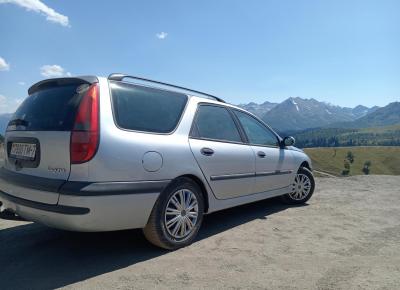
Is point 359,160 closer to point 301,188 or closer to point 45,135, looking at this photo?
point 301,188

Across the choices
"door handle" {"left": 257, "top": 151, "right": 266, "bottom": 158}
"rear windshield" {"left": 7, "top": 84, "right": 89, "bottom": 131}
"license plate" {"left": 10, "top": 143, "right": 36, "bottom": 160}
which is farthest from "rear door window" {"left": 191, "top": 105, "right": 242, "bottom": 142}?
"license plate" {"left": 10, "top": 143, "right": 36, "bottom": 160}

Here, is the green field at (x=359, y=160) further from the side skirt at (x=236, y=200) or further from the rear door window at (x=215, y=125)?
the rear door window at (x=215, y=125)

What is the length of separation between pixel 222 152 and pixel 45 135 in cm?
204

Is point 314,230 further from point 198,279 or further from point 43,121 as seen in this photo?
point 43,121

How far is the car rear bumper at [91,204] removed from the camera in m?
2.97

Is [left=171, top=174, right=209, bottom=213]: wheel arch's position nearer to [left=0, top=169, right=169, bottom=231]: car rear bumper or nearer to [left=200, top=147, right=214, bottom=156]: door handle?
[left=200, top=147, right=214, bottom=156]: door handle

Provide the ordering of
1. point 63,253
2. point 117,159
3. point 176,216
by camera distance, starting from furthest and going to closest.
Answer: point 176,216
point 63,253
point 117,159

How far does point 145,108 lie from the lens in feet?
11.9

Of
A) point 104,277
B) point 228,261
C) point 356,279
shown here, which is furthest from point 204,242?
point 356,279

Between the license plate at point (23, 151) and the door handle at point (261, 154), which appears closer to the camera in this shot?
the license plate at point (23, 151)

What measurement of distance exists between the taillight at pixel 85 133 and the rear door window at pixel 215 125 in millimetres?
1223

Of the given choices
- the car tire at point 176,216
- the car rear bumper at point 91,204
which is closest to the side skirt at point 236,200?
the car tire at point 176,216

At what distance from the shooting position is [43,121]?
3.37 metres

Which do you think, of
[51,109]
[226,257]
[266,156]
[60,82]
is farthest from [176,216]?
[266,156]
